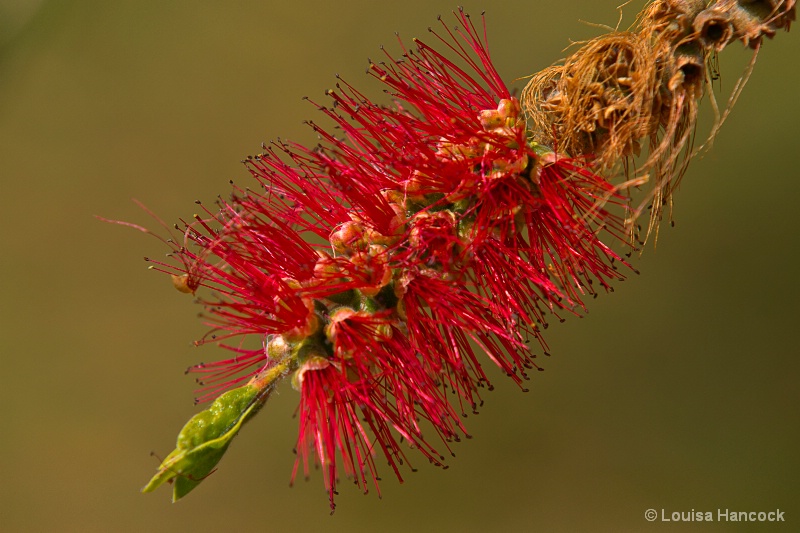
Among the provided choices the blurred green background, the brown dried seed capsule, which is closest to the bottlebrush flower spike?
the brown dried seed capsule

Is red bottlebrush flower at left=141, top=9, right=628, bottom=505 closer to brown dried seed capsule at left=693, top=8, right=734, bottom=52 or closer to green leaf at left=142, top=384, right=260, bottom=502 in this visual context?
green leaf at left=142, top=384, right=260, bottom=502

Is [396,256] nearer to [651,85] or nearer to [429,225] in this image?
[429,225]

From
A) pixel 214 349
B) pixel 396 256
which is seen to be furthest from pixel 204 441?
pixel 214 349

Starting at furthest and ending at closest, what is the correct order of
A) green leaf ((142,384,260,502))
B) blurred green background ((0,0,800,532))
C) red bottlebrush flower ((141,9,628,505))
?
blurred green background ((0,0,800,532)), red bottlebrush flower ((141,9,628,505)), green leaf ((142,384,260,502))

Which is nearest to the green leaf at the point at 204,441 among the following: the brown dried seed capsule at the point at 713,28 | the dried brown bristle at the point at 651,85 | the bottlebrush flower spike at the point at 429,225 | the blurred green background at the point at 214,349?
the bottlebrush flower spike at the point at 429,225

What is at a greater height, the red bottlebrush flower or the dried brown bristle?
the dried brown bristle

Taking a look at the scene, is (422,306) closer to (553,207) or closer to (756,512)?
(553,207)
